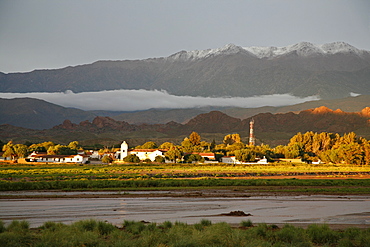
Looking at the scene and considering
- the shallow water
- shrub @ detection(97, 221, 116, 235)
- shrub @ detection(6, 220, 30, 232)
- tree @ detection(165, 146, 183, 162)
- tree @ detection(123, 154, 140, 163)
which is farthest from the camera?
tree @ detection(165, 146, 183, 162)

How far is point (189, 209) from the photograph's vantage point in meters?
28.6

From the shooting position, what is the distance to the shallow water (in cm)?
2438

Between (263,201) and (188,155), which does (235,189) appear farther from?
(188,155)

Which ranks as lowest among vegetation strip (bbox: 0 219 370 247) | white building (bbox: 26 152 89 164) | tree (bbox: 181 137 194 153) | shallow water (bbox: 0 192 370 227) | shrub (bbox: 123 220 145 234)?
white building (bbox: 26 152 89 164)

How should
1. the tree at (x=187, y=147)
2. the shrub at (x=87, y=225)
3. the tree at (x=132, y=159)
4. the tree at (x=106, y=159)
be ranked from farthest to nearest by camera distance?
the tree at (x=187, y=147), the tree at (x=106, y=159), the tree at (x=132, y=159), the shrub at (x=87, y=225)

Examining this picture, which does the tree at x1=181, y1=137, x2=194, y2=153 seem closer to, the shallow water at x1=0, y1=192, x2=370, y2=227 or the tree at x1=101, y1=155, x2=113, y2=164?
the tree at x1=101, y1=155, x2=113, y2=164

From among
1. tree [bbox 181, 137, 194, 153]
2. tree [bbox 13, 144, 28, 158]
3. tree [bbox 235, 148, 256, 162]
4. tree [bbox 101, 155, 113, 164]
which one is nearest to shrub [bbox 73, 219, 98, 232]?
tree [bbox 101, 155, 113, 164]

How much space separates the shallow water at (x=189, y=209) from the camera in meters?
24.4

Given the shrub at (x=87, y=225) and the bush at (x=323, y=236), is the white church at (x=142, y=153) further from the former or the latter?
the bush at (x=323, y=236)

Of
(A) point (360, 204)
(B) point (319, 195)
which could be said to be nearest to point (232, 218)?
(A) point (360, 204)

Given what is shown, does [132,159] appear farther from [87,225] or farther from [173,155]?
[87,225]

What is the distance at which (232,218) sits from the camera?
24547mm

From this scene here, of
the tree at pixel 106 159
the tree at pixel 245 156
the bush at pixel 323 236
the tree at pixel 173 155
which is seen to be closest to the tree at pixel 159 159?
the tree at pixel 173 155

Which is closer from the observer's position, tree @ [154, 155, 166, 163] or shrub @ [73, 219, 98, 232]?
shrub @ [73, 219, 98, 232]
